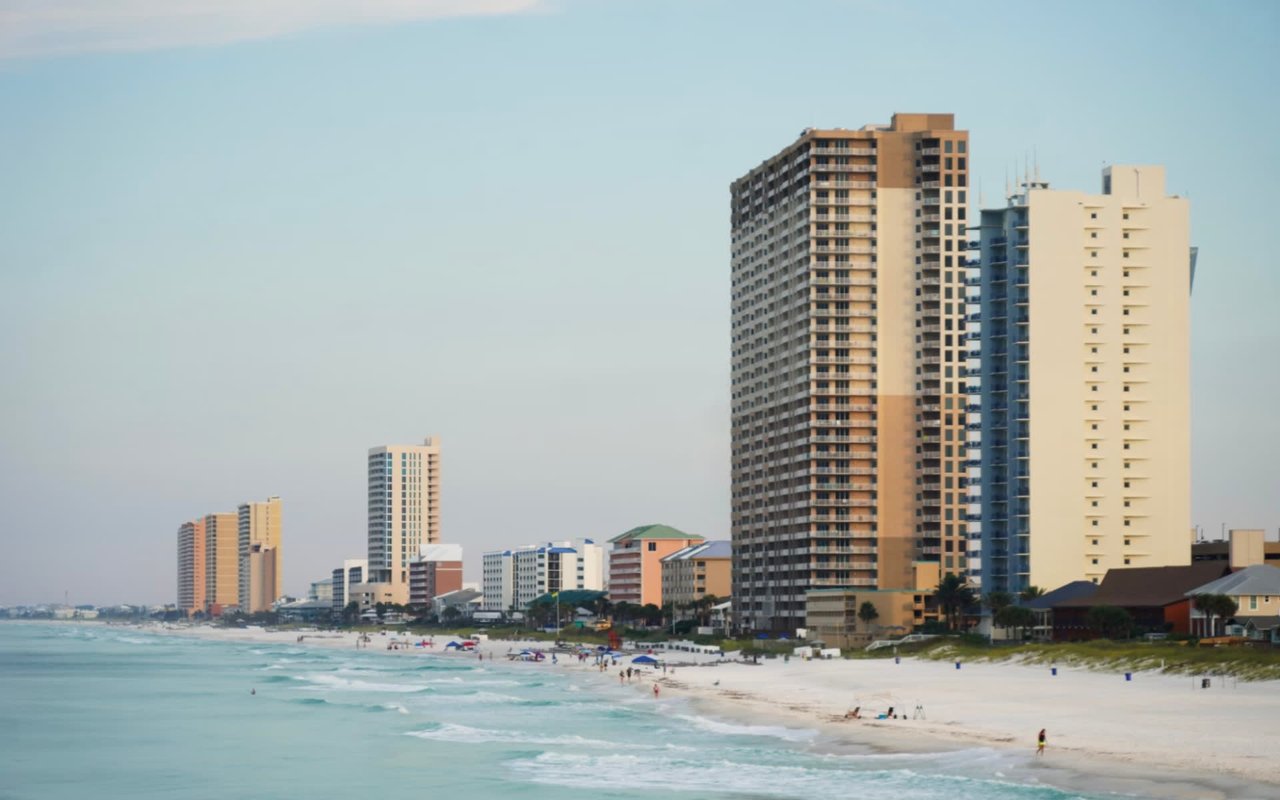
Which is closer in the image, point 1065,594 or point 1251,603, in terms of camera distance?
point 1251,603

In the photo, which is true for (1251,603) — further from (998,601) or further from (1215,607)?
(998,601)

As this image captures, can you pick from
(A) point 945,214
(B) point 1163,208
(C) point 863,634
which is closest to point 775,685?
(C) point 863,634

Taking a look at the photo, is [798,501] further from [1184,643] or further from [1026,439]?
[1184,643]

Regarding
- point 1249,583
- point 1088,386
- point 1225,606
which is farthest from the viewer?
point 1088,386

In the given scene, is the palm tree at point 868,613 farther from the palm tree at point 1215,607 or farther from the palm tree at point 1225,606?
the palm tree at point 1225,606

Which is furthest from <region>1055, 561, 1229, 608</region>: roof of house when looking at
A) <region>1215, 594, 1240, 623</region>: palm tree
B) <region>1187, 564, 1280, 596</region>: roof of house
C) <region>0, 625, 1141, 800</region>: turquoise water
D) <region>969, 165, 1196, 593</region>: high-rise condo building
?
<region>0, 625, 1141, 800</region>: turquoise water

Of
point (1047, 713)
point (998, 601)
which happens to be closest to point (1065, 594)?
point (998, 601)

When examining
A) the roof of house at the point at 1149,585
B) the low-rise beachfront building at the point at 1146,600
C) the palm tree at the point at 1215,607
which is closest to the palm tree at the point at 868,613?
the roof of house at the point at 1149,585
